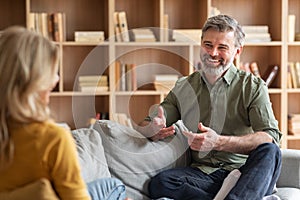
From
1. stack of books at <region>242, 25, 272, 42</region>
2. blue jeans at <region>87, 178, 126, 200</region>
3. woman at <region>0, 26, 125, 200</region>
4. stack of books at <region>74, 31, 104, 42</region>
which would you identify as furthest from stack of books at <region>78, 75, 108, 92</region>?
woman at <region>0, 26, 125, 200</region>

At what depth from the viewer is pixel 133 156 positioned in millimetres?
2812

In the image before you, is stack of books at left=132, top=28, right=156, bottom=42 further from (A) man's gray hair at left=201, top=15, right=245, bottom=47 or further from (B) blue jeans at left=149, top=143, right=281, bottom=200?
(B) blue jeans at left=149, top=143, right=281, bottom=200

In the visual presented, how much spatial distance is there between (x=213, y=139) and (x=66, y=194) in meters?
1.09

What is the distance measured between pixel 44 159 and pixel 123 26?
296 cm

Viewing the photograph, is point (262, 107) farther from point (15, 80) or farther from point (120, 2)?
point (120, 2)

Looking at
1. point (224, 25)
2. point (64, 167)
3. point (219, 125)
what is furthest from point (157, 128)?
point (64, 167)

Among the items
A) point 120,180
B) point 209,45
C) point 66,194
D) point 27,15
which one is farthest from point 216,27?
point 27,15

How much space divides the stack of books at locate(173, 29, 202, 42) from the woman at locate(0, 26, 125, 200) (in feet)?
9.66

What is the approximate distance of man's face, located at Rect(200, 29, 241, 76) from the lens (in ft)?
9.75

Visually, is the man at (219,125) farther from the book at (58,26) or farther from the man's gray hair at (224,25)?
the book at (58,26)

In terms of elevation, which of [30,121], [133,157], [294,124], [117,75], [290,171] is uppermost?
A: [30,121]

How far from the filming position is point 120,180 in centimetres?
277

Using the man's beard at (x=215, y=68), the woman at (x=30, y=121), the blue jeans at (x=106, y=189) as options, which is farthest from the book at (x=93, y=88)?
the woman at (x=30, y=121)

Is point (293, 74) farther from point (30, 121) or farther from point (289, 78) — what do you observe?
point (30, 121)
